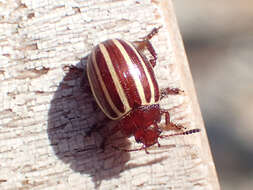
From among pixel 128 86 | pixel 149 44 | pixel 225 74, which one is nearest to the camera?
pixel 149 44

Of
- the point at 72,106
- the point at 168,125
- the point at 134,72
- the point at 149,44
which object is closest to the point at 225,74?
the point at 134,72

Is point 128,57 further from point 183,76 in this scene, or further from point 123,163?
point 123,163

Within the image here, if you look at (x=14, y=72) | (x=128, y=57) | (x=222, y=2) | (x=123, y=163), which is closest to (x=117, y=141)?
(x=123, y=163)

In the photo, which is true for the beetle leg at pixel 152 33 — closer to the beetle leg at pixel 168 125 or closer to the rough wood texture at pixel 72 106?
the rough wood texture at pixel 72 106

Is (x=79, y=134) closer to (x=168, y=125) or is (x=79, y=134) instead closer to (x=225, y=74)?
(x=168, y=125)

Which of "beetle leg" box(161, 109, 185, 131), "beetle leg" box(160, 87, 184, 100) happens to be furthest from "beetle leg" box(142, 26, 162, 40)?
"beetle leg" box(161, 109, 185, 131)

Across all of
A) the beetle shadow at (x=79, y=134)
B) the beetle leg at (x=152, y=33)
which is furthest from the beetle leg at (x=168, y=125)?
the beetle leg at (x=152, y=33)
